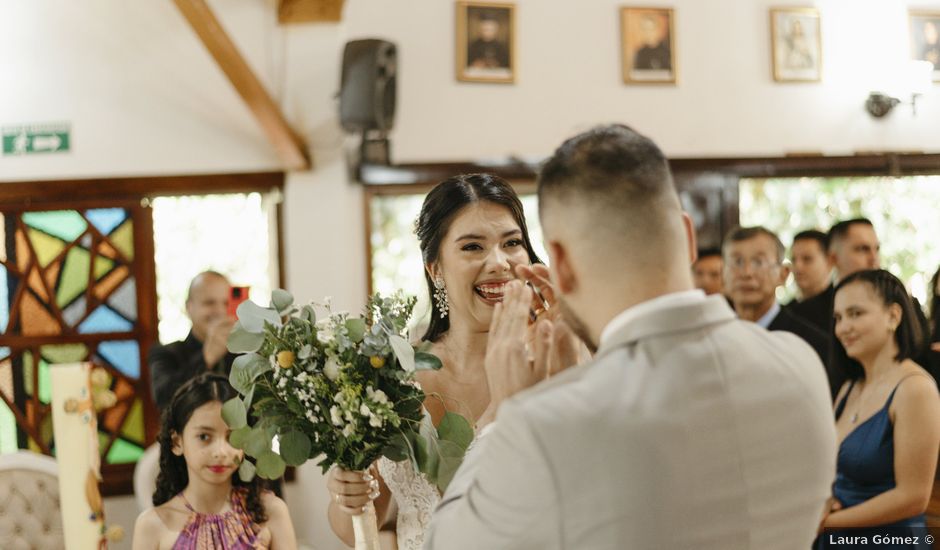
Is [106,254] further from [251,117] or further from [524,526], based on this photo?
[524,526]

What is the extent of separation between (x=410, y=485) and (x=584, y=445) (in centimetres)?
132

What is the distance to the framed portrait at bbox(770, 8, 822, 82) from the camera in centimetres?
653

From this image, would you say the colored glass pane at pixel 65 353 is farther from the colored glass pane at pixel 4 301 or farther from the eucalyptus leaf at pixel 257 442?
the eucalyptus leaf at pixel 257 442

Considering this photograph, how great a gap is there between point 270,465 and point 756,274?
3177 mm

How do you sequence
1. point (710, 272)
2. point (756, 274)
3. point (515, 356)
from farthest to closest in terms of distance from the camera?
point (710, 272), point (756, 274), point (515, 356)

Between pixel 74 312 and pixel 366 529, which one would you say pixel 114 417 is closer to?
pixel 74 312

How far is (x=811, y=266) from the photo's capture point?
16.0ft

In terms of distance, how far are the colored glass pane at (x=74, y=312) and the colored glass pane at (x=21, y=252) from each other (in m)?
0.37

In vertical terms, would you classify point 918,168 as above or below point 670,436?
above

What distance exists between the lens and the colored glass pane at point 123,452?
5781 mm

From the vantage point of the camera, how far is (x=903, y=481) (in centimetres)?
298

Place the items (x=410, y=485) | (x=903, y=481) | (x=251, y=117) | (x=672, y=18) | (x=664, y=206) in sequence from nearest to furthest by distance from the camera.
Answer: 1. (x=664, y=206)
2. (x=410, y=485)
3. (x=903, y=481)
4. (x=251, y=117)
5. (x=672, y=18)

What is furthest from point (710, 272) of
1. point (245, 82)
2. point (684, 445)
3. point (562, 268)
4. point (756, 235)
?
point (684, 445)

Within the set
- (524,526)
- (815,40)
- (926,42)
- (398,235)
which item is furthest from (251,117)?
(524,526)
